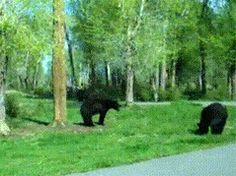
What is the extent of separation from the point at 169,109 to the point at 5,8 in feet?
54.1

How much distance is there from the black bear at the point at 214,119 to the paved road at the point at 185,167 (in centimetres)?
578

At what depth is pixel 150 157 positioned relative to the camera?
15.2 metres

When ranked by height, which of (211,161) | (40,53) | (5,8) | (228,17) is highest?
(228,17)

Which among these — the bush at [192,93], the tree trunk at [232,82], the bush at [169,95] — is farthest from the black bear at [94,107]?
the tree trunk at [232,82]

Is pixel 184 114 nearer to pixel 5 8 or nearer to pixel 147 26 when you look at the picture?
pixel 147 26

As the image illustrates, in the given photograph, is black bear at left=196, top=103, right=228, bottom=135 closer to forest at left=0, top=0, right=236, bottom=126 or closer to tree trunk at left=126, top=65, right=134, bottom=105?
forest at left=0, top=0, right=236, bottom=126

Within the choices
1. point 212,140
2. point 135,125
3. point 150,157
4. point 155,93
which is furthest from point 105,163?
point 155,93

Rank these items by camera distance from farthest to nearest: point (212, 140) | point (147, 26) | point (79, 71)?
point (79, 71)
point (147, 26)
point (212, 140)

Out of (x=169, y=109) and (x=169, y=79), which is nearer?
(x=169, y=109)

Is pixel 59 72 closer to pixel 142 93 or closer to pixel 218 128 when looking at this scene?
pixel 218 128

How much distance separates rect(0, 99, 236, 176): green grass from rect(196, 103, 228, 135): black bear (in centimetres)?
35

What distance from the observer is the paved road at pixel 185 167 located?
12.7m

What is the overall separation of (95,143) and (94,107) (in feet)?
22.0

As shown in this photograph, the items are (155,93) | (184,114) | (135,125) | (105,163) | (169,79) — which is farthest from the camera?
(169,79)
